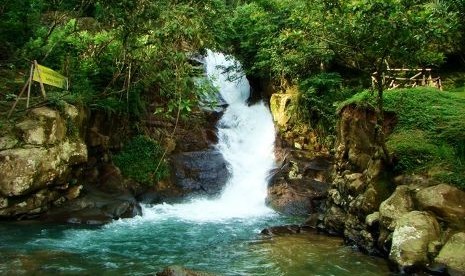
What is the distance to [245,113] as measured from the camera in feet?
71.1

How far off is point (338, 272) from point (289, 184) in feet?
23.4

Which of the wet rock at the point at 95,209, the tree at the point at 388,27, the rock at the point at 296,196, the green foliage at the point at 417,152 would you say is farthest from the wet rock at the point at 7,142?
the green foliage at the point at 417,152

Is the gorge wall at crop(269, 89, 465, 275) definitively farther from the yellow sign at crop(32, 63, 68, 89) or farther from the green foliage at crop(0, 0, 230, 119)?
the yellow sign at crop(32, 63, 68, 89)

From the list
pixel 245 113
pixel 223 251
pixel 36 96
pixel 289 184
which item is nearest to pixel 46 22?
pixel 36 96

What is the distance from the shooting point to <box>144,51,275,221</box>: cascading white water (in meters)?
13.9

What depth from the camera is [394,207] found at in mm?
8961

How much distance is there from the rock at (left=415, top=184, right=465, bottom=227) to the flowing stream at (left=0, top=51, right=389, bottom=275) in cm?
146

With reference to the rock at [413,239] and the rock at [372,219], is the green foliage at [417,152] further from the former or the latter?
the rock at [413,239]

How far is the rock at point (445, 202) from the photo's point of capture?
8.16 metres

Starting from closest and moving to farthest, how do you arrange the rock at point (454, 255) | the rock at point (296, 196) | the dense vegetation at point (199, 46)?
the rock at point (454, 255), the dense vegetation at point (199, 46), the rock at point (296, 196)

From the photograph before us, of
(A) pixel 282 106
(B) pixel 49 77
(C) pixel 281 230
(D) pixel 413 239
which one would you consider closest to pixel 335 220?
(C) pixel 281 230

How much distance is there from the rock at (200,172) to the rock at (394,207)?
764 centimetres

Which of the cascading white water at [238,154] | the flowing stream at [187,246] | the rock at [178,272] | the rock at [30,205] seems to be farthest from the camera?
the cascading white water at [238,154]

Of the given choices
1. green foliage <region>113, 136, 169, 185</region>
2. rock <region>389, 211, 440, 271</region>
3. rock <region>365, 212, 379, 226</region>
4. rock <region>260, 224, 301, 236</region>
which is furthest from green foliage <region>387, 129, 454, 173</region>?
green foliage <region>113, 136, 169, 185</region>
